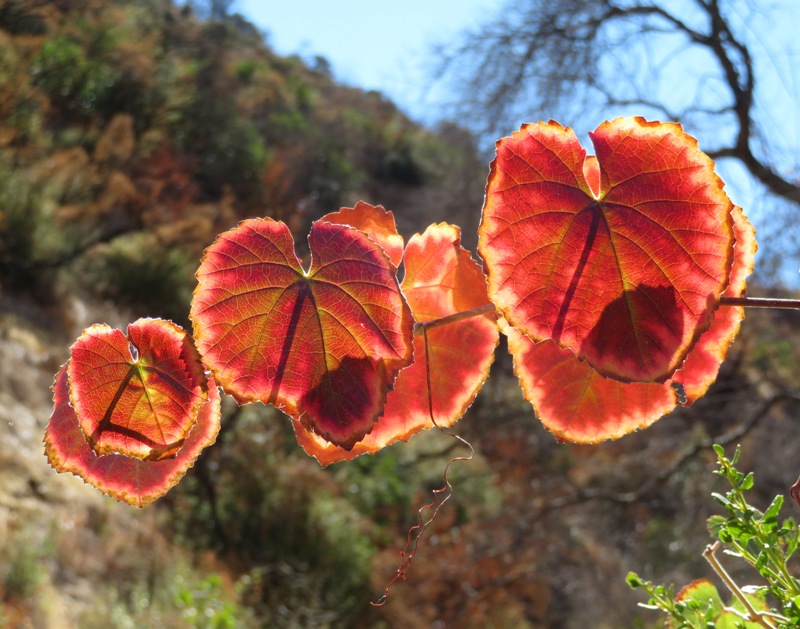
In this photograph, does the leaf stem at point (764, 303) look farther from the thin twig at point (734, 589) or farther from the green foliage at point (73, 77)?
the green foliage at point (73, 77)

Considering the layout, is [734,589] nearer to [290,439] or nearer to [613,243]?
[613,243]

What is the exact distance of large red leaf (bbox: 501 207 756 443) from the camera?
374mm

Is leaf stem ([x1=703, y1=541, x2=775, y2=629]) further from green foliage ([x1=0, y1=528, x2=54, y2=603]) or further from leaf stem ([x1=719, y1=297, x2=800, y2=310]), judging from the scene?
green foliage ([x1=0, y1=528, x2=54, y2=603])

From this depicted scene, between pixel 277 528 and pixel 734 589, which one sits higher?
pixel 734 589

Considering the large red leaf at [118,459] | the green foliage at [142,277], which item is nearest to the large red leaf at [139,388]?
the large red leaf at [118,459]

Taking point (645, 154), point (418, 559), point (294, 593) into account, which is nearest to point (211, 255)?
point (645, 154)

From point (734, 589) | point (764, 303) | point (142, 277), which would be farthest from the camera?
point (142, 277)

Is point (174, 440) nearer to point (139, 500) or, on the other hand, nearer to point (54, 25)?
point (139, 500)

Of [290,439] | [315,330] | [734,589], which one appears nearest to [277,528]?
[290,439]

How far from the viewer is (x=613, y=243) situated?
0.96 ft

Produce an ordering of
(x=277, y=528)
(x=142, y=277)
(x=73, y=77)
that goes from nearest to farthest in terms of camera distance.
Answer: (x=277, y=528) → (x=142, y=277) → (x=73, y=77)

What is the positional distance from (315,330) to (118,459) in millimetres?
118

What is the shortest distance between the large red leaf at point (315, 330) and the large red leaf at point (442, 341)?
0.27ft

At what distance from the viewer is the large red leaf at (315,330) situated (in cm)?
30
